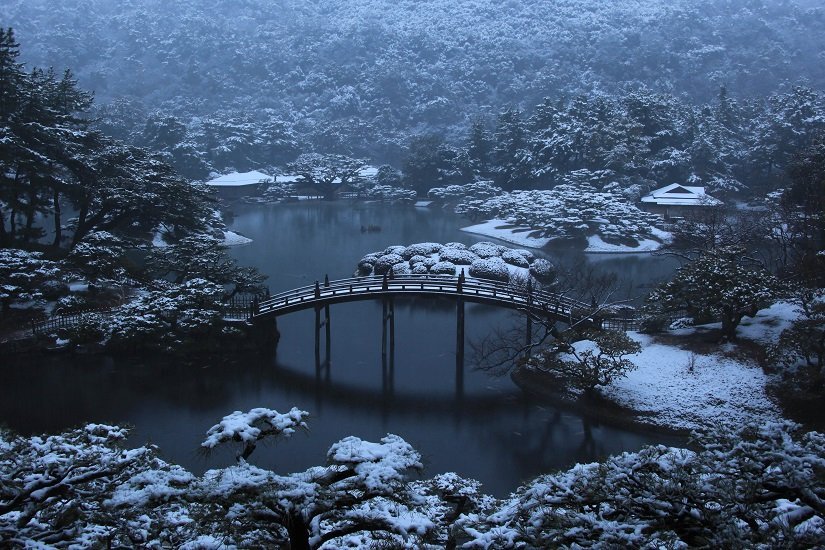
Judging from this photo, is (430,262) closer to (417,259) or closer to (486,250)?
(417,259)

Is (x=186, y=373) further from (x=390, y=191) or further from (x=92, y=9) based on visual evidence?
(x=92, y=9)

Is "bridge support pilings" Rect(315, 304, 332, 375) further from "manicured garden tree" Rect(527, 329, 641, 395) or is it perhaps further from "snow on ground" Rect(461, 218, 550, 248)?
"snow on ground" Rect(461, 218, 550, 248)

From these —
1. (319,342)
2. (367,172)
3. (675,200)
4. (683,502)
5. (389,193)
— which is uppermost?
(367,172)

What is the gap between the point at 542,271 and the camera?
35.1 m

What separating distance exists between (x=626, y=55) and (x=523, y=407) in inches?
3467

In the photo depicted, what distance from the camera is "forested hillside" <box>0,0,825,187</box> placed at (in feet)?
282

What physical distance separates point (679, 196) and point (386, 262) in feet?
83.3

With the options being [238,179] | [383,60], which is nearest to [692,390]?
[238,179]

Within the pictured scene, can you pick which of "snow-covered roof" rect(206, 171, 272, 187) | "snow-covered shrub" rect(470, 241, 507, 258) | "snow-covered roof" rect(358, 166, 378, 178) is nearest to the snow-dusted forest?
"snow-covered shrub" rect(470, 241, 507, 258)

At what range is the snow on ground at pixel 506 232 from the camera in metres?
45.4

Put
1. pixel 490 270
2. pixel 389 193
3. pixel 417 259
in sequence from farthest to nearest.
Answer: pixel 389 193, pixel 417 259, pixel 490 270

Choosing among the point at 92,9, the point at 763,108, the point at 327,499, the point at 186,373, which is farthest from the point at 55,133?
the point at 92,9

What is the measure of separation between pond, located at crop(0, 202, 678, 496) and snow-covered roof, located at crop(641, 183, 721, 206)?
2450 centimetres

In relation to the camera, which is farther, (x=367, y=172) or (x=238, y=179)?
(x=367, y=172)
